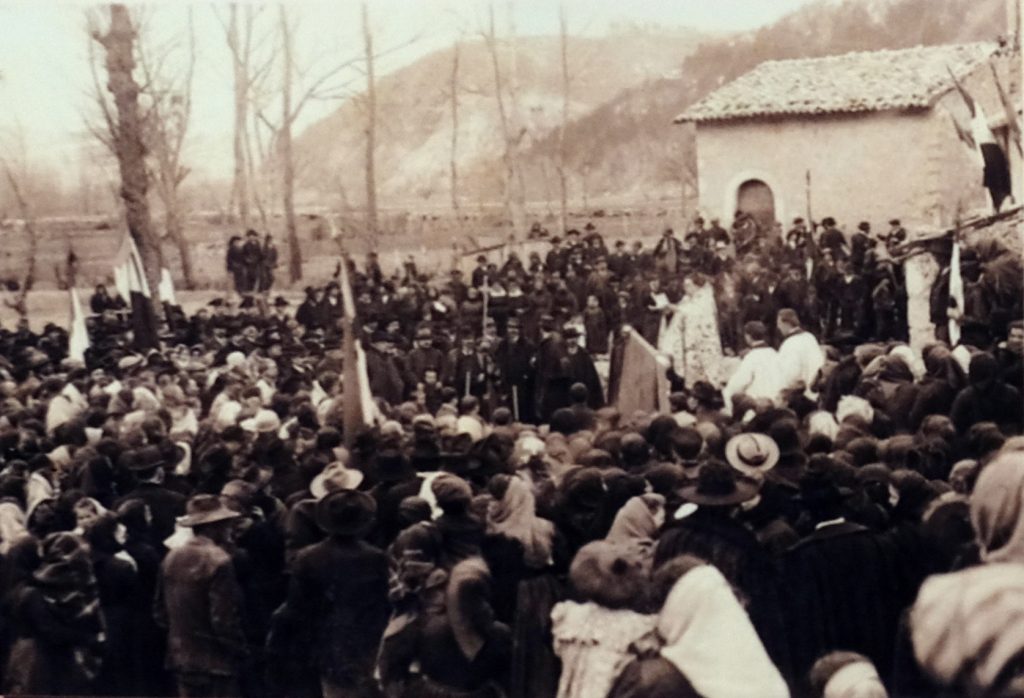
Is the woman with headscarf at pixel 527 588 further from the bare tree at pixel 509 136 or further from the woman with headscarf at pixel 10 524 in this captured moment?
the woman with headscarf at pixel 10 524

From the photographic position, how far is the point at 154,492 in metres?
6.03

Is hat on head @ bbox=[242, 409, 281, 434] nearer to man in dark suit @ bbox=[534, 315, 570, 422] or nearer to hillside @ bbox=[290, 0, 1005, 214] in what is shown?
hillside @ bbox=[290, 0, 1005, 214]

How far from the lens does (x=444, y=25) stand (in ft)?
19.7

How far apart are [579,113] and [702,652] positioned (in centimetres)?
246

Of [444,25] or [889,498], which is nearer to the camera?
[889,498]

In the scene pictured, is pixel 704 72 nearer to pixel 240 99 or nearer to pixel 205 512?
pixel 240 99

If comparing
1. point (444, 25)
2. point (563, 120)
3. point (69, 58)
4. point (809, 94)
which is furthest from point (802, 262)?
point (69, 58)

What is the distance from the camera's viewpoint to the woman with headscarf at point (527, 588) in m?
5.38

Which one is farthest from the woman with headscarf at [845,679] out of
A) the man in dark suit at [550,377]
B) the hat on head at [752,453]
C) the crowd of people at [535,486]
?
the man in dark suit at [550,377]

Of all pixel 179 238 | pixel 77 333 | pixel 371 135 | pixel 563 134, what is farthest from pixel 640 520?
pixel 77 333

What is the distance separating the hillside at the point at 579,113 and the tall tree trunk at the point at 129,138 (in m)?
0.81

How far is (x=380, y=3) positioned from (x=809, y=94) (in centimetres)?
183

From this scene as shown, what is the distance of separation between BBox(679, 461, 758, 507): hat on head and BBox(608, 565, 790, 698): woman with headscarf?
0.31 meters

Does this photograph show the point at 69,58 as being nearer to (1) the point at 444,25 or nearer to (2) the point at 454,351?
(1) the point at 444,25
